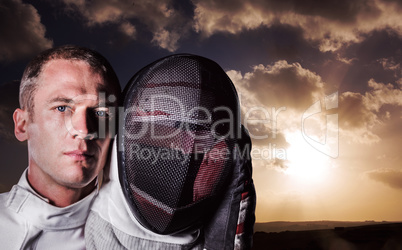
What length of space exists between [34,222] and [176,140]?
917 millimetres

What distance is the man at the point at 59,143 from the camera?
1573 millimetres

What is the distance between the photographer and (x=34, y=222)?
1.65m

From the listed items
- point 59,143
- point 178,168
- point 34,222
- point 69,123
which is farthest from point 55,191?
point 178,168

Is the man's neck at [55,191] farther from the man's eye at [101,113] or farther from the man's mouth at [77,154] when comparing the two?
the man's eye at [101,113]

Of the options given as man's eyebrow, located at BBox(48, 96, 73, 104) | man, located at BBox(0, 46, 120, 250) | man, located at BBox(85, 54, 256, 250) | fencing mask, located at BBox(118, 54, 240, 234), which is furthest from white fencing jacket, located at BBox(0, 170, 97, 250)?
man's eyebrow, located at BBox(48, 96, 73, 104)

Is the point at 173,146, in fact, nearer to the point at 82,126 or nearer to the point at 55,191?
the point at 82,126

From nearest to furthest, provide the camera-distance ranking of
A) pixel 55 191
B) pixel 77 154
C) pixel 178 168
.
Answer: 1. pixel 178 168
2. pixel 77 154
3. pixel 55 191

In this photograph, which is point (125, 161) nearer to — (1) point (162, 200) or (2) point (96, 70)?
(1) point (162, 200)

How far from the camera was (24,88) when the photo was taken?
174 centimetres

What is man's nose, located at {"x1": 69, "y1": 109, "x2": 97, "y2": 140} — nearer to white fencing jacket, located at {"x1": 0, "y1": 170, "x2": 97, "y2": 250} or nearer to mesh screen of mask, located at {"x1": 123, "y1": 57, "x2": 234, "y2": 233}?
mesh screen of mask, located at {"x1": 123, "y1": 57, "x2": 234, "y2": 233}

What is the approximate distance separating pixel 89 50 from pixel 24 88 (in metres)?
0.42

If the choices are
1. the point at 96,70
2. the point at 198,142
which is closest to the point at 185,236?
the point at 198,142

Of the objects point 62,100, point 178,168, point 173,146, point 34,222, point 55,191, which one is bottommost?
point 34,222

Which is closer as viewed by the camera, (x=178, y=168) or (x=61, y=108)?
(x=178, y=168)
